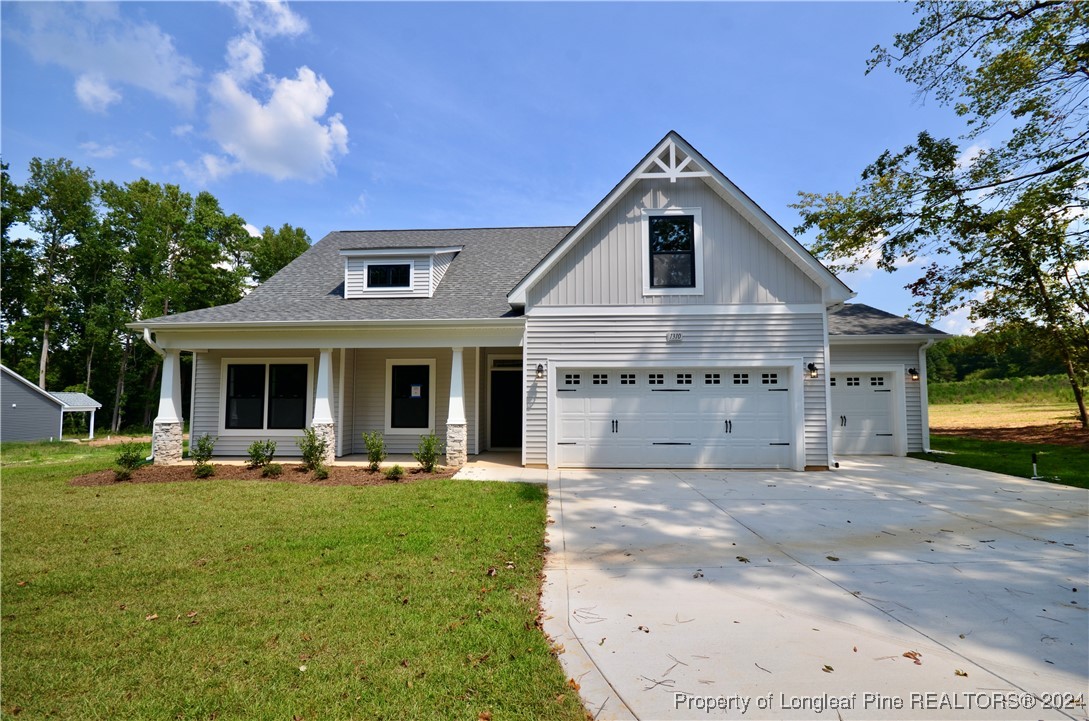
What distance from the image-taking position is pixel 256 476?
9.41m

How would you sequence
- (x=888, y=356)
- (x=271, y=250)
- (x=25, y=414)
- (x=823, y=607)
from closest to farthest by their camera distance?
(x=823, y=607) → (x=888, y=356) → (x=25, y=414) → (x=271, y=250)

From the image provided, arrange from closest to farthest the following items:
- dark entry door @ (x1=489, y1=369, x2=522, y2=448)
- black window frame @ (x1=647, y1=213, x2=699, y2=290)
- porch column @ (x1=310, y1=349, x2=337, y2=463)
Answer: black window frame @ (x1=647, y1=213, x2=699, y2=290) < porch column @ (x1=310, y1=349, x2=337, y2=463) < dark entry door @ (x1=489, y1=369, x2=522, y2=448)

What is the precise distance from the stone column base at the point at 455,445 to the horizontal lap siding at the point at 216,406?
4.11m

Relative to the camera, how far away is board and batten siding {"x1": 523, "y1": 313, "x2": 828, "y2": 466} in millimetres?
10039

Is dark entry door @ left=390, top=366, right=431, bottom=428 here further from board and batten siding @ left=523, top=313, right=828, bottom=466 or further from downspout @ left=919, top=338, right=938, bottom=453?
downspout @ left=919, top=338, right=938, bottom=453

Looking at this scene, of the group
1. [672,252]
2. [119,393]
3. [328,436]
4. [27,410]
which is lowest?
[328,436]

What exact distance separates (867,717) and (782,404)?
8555mm

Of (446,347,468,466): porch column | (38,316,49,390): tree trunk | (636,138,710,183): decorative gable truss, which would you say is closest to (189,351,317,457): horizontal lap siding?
(446,347,468,466): porch column

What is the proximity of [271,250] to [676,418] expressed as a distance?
3307cm

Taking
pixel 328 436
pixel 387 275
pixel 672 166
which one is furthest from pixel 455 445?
pixel 672 166

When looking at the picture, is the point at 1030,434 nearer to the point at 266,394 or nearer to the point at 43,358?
the point at 266,394

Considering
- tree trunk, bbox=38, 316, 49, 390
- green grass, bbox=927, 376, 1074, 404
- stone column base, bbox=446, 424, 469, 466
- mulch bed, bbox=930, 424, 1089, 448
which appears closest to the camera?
stone column base, bbox=446, 424, 469, 466

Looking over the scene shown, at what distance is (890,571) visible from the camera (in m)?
4.41

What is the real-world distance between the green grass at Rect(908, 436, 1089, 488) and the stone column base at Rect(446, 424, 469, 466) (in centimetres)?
1086
